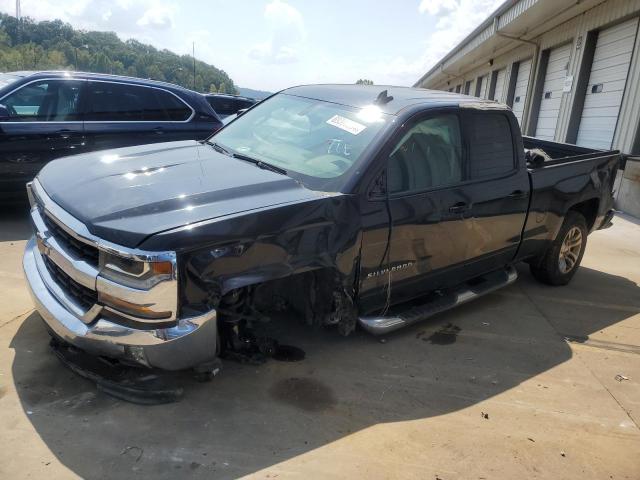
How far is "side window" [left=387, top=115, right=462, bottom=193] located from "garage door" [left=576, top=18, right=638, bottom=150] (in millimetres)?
8138

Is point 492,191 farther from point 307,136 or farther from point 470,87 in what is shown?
point 470,87

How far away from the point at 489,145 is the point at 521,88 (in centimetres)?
1445

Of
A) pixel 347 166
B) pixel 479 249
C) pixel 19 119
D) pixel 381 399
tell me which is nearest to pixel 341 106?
pixel 347 166

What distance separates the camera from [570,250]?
5289 mm

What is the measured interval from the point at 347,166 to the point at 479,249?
1478mm

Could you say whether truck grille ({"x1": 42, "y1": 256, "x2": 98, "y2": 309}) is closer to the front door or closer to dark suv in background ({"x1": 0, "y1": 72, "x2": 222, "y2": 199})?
the front door

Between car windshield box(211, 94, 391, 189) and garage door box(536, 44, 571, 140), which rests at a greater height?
garage door box(536, 44, 571, 140)

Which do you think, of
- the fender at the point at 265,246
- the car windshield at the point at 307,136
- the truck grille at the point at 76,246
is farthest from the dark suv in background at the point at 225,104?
the fender at the point at 265,246

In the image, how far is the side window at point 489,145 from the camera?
13.0ft

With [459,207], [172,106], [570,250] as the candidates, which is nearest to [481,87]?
[172,106]

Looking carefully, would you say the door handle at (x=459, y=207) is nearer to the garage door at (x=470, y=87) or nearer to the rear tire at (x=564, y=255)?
the rear tire at (x=564, y=255)

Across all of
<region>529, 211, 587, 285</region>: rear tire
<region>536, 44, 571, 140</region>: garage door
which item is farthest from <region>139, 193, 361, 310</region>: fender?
<region>536, 44, 571, 140</region>: garage door

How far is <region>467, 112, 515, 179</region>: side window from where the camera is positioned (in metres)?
3.96

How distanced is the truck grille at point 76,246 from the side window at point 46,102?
3.53 metres
